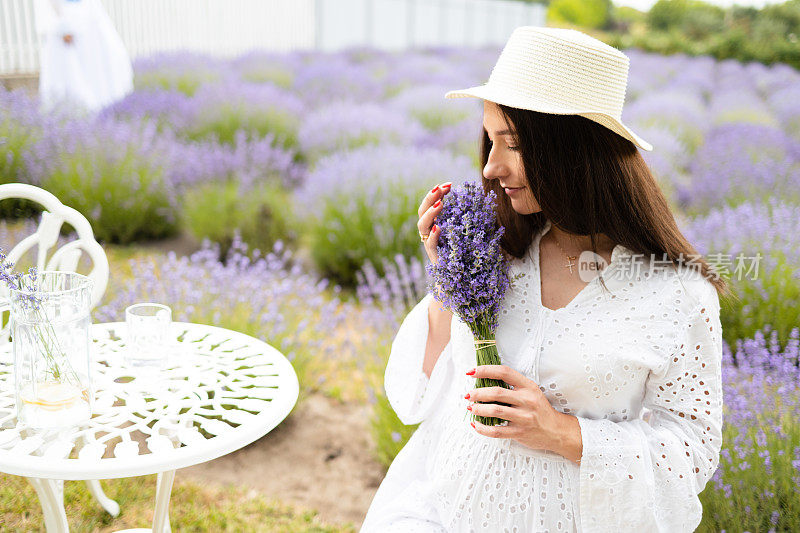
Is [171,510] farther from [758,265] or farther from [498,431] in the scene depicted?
[758,265]

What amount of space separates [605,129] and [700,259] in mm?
320

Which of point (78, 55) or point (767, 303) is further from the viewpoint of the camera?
point (78, 55)

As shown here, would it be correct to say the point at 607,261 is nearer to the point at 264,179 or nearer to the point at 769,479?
the point at 769,479

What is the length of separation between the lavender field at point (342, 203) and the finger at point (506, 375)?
940 mm

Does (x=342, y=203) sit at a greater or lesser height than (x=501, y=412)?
lesser

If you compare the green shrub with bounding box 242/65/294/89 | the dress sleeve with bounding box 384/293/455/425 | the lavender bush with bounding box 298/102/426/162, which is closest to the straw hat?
the dress sleeve with bounding box 384/293/455/425

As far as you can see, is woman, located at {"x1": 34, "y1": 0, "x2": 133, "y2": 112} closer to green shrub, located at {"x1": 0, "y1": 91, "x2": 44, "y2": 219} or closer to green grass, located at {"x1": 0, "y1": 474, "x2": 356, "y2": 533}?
green shrub, located at {"x1": 0, "y1": 91, "x2": 44, "y2": 219}

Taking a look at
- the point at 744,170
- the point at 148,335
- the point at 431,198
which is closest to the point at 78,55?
the point at 148,335

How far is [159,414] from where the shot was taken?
134cm

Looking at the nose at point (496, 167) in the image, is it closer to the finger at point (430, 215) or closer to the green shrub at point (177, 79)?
the finger at point (430, 215)

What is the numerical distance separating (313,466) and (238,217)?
2104 millimetres

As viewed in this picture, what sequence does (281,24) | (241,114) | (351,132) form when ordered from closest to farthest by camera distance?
(351,132)
(241,114)
(281,24)

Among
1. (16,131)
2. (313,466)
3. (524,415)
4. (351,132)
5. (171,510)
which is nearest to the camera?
(524,415)

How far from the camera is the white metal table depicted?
1.16 meters
